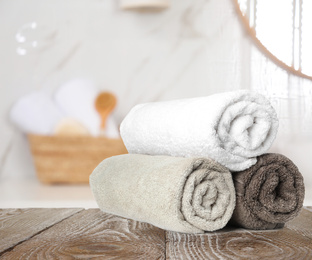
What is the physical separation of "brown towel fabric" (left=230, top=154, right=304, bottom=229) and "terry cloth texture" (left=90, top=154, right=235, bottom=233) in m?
0.02

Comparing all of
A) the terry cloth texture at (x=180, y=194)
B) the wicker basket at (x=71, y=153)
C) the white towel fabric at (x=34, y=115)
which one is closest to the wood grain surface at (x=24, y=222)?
the terry cloth texture at (x=180, y=194)

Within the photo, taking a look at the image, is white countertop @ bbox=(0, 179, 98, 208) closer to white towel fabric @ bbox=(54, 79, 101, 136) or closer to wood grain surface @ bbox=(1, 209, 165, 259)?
white towel fabric @ bbox=(54, 79, 101, 136)

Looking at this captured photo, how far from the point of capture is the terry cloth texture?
65cm

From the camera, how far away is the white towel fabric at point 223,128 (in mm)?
684

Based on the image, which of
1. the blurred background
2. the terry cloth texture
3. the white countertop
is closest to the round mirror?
the blurred background

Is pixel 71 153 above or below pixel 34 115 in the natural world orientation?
→ below

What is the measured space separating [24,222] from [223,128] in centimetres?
36

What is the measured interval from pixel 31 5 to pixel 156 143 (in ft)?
3.89

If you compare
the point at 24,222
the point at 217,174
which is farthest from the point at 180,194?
the point at 24,222

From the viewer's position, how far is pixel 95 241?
2.02 feet

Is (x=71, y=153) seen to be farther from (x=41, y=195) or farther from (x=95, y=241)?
(x=95, y=241)

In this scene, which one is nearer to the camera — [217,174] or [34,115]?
[217,174]

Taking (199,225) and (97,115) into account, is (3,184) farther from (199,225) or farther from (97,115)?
(199,225)

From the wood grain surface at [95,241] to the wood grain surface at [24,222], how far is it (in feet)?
0.06
